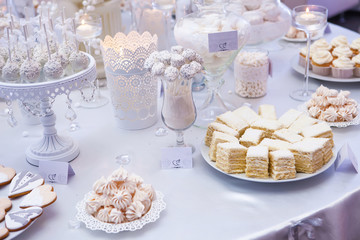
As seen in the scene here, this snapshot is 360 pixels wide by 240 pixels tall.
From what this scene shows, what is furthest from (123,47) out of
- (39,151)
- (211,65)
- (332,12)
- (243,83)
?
(332,12)

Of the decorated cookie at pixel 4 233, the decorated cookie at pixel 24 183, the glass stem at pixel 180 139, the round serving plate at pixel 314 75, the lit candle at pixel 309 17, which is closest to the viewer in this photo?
the decorated cookie at pixel 4 233

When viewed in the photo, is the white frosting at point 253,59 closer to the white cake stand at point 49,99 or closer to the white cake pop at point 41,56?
the white cake stand at point 49,99

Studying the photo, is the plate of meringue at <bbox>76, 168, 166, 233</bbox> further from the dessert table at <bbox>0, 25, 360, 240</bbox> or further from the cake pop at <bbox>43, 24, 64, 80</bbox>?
the cake pop at <bbox>43, 24, 64, 80</bbox>

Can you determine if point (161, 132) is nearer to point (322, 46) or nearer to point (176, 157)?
point (176, 157)

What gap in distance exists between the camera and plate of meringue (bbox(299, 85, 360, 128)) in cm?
147

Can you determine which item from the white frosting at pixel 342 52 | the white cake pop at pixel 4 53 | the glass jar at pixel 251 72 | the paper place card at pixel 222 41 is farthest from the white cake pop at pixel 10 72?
the white frosting at pixel 342 52

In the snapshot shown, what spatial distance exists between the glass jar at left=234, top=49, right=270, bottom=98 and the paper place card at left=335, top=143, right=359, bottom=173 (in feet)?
1.76

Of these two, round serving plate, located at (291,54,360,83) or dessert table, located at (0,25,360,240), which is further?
round serving plate, located at (291,54,360,83)

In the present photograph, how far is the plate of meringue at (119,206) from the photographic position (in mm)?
1018

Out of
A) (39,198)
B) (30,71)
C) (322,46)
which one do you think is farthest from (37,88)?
(322,46)

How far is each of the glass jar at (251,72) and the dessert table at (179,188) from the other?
0.54 ft

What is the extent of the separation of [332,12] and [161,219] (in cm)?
425

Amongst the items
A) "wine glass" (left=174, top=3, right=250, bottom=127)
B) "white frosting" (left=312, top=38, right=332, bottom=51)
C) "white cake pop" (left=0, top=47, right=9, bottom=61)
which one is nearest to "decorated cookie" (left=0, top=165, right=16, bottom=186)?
"white cake pop" (left=0, top=47, right=9, bottom=61)

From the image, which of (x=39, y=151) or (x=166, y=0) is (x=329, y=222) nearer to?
(x=39, y=151)
